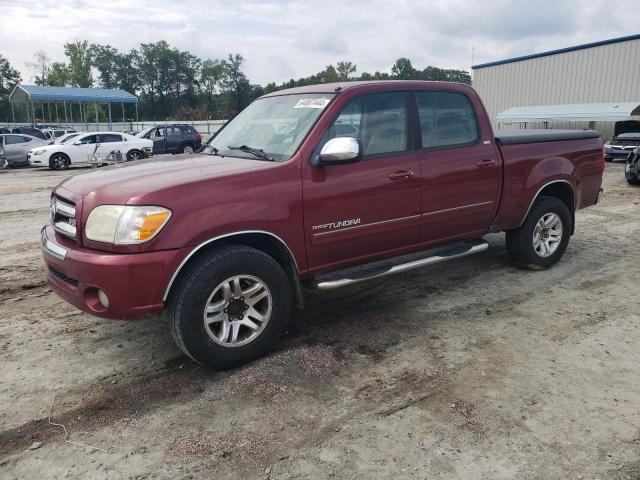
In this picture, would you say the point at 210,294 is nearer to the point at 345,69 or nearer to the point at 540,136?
the point at 540,136

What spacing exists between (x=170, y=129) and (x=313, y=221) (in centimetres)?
2224

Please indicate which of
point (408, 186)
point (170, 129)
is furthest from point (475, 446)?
point (170, 129)

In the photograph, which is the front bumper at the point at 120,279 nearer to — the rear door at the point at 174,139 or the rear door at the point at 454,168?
the rear door at the point at 454,168

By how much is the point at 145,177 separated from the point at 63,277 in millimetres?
886

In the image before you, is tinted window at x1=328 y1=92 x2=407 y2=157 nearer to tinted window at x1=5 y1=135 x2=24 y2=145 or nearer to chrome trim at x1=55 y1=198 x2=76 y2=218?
chrome trim at x1=55 y1=198 x2=76 y2=218

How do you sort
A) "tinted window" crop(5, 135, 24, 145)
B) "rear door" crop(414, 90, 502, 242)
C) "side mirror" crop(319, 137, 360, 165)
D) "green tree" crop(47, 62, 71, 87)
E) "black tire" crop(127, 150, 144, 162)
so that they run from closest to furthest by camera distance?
1. "side mirror" crop(319, 137, 360, 165)
2. "rear door" crop(414, 90, 502, 242)
3. "black tire" crop(127, 150, 144, 162)
4. "tinted window" crop(5, 135, 24, 145)
5. "green tree" crop(47, 62, 71, 87)

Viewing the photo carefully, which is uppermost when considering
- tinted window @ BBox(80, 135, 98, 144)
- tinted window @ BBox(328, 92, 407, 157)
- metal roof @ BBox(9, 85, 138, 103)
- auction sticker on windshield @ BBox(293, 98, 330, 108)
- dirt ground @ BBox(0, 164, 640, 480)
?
metal roof @ BBox(9, 85, 138, 103)

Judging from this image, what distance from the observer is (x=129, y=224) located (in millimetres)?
3236

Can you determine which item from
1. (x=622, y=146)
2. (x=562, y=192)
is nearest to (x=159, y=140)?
(x=622, y=146)

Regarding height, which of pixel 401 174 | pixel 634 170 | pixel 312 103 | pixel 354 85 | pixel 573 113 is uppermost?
pixel 573 113

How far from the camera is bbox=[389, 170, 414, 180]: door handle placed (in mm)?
4285

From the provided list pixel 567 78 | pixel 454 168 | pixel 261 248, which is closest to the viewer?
pixel 261 248

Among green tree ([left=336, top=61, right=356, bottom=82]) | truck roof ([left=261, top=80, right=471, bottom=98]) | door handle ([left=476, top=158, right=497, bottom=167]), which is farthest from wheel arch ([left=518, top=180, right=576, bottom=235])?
green tree ([left=336, top=61, right=356, bottom=82])

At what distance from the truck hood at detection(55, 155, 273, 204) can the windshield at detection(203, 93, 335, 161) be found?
24 cm
